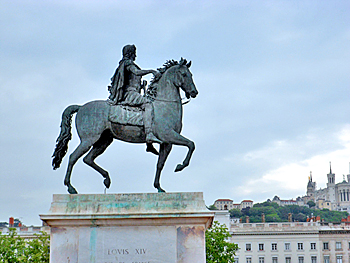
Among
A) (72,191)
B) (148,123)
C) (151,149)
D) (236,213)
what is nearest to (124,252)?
(72,191)

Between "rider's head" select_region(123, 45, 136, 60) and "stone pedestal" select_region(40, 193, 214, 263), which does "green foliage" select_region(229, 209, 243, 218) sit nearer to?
"rider's head" select_region(123, 45, 136, 60)

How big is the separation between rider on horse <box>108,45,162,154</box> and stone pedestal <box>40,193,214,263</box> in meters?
1.69

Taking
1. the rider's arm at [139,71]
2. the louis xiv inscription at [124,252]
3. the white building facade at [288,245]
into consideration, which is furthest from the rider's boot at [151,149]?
the white building facade at [288,245]

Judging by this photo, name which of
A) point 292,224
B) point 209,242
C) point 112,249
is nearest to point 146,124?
point 112,249

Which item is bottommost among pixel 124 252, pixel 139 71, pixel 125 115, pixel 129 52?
pixel 124 252

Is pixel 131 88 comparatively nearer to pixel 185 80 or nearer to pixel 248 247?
pixel 185 80

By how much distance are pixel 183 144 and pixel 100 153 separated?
224cm

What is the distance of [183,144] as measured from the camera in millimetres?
12508

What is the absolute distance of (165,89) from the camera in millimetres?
13070

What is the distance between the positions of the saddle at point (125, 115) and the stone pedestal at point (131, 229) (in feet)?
6.12

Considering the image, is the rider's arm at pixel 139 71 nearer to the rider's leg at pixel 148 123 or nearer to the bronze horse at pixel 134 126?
the bronze horse at pixel 134 126

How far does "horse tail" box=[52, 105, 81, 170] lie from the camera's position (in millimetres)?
13000

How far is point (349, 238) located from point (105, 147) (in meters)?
76.7

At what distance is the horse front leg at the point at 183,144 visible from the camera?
40.8 ft
